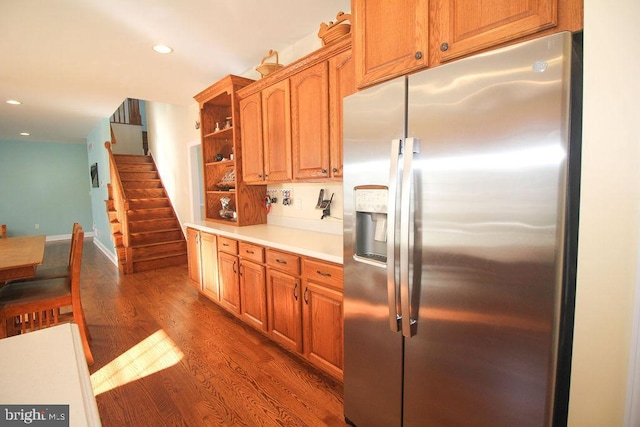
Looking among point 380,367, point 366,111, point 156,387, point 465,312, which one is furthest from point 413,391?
point 156,387

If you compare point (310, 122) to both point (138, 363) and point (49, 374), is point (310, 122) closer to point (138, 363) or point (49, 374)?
point (49, 374)

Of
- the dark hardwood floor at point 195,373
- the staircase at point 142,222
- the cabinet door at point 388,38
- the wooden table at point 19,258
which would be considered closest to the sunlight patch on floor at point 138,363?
the dark hardwood floor at point 195,373

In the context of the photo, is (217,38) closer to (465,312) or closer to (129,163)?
(465,312)

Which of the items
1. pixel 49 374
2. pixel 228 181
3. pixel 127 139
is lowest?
pixel 49 374

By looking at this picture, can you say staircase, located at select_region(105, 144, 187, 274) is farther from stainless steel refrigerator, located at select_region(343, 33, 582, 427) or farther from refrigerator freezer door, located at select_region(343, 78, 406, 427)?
stainless steel refrigerator, located at select_region(343, 33, 582, 427)

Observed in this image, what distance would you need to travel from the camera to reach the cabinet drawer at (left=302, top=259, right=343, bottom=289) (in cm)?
184

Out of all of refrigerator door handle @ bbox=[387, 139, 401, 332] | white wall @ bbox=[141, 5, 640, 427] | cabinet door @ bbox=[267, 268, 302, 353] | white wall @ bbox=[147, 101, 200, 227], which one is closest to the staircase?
white wall @ bbox=[147, 101, 200, 227]

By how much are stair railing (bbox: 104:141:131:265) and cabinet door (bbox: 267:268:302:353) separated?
3.53 meters

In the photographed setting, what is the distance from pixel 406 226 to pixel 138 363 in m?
2.28

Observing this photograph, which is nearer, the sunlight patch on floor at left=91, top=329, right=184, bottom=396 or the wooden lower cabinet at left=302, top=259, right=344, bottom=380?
the wooden lower cabinet at left=302, top=259, right=344, bottom=380

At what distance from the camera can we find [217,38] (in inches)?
107

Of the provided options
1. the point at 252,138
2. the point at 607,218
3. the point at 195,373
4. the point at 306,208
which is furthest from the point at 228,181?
the point at 607,218

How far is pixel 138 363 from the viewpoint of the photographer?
2.34 metres

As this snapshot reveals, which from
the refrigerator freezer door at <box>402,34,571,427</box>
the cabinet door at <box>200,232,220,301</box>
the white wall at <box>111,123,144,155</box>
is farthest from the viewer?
the white wall at <box>111,123,144,155</box>
